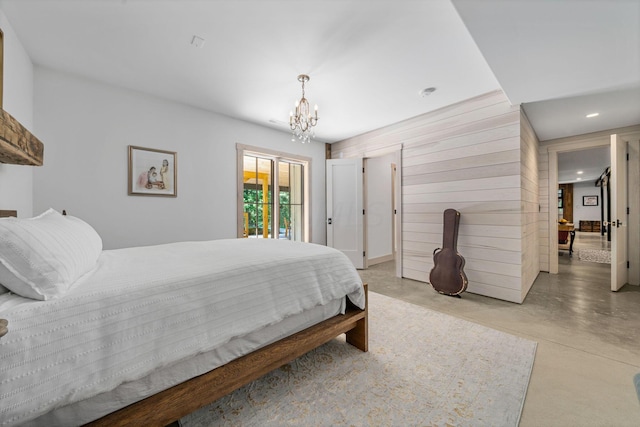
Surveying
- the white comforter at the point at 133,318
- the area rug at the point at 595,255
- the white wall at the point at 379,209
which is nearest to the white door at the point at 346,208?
the white wall at the point at 379,209

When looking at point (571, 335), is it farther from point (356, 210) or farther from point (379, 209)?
point (379, 209)

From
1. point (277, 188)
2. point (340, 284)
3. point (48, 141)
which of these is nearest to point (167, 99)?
point (48, 141)

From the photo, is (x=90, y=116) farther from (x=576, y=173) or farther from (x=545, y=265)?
(x=576, y=173)

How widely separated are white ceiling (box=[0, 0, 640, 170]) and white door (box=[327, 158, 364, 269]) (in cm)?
175

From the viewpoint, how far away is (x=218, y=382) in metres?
1.18

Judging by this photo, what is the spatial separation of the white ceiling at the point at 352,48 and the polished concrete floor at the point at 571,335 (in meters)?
2.32

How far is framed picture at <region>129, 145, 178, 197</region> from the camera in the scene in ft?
9.71

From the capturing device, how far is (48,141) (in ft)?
8.16

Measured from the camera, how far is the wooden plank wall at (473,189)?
2.88 meters

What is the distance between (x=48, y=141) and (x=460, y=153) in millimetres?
4696

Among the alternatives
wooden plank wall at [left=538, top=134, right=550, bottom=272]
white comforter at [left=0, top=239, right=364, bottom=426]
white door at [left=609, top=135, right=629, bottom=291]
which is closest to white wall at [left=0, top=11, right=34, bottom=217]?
white comforter at [left=0, top=239, right=364, bottom=426]

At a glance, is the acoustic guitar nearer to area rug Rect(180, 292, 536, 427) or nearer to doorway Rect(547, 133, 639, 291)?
area rug Rect(180, 292, 536, 427)

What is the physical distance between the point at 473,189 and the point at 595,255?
5.19 meters

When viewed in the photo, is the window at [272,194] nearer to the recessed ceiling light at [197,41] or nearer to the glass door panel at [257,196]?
the glass door panel at [257,196]
